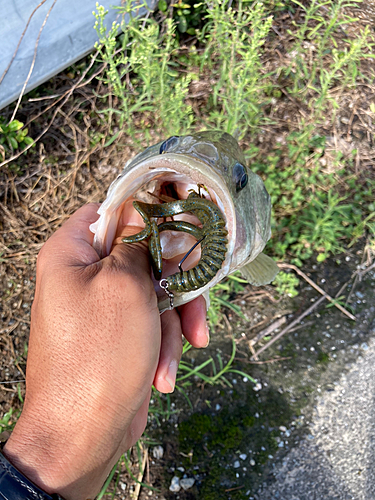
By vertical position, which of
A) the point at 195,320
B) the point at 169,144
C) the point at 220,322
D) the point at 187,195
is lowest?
the point at 220,322

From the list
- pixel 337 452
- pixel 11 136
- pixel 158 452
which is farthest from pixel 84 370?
pixel 11 136

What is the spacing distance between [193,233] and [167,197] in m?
0.28

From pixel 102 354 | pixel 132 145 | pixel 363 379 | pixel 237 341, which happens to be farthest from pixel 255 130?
pixel 102 354

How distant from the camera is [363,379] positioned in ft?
11.0

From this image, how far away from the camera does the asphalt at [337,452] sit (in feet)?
9.93

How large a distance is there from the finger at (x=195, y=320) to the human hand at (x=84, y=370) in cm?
60

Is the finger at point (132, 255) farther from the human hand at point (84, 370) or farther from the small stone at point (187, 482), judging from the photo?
the small stone at point (187, 482)

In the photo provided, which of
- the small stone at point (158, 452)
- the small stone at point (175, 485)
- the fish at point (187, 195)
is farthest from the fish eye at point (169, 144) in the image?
the small stone at point (175, 485)

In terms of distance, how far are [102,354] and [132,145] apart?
2.78 m

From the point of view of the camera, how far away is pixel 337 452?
314 cm

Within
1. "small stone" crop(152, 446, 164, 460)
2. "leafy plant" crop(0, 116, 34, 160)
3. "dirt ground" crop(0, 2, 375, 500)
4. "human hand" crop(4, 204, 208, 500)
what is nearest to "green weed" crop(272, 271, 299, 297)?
"dirt ground" crop(0, 2, 375, 500)

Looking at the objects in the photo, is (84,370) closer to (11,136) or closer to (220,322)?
(220,322)

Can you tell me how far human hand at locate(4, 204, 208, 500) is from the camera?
1.62 meters

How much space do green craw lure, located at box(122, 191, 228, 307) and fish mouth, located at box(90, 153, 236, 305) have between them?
0.19 ft
